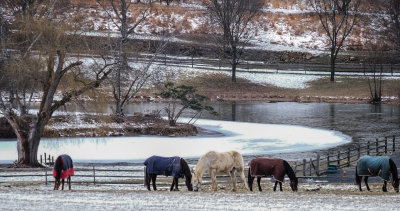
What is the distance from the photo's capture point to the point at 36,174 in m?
28.3

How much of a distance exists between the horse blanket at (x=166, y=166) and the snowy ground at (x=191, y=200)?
1.58m

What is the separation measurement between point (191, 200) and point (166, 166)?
3689 mm

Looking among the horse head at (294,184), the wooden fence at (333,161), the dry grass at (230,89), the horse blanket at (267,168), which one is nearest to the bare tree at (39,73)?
the wooden fence at (333,161)

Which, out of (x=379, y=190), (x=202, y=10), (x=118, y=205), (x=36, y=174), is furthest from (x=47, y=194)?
(x=202, y=10)

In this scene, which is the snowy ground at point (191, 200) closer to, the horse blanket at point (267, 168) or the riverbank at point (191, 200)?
the riverbank at point (191, 200)

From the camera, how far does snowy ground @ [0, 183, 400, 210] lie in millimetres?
18172

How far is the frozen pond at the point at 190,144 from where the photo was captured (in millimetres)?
33781

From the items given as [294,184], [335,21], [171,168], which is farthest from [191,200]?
[335,21]

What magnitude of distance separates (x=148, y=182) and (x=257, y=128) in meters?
21.7

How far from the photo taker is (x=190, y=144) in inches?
1470

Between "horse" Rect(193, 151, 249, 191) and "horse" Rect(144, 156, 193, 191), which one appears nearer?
"horse" Rect(193, 151, 249, 191)

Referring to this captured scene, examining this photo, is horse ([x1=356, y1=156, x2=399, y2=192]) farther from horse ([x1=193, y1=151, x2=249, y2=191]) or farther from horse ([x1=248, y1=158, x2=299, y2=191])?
horse ([x1=193, y1=151, x2=249, y2=191])

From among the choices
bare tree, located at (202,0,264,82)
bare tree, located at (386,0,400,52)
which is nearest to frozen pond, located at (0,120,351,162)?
bare tree, located at (202,0,264,82)

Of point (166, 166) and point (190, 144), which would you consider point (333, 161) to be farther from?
point (190, 144)
